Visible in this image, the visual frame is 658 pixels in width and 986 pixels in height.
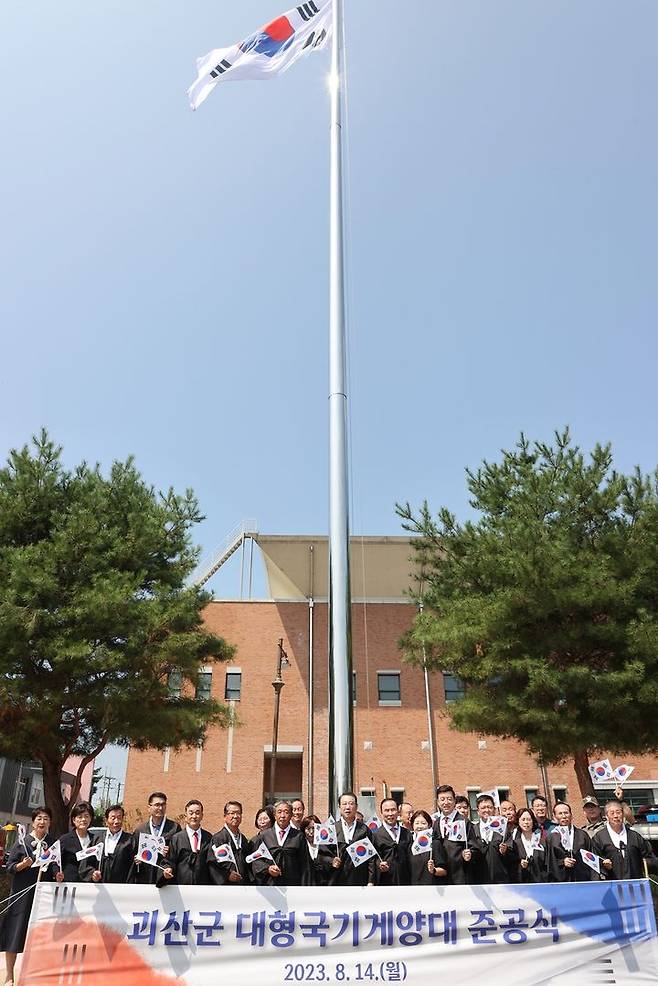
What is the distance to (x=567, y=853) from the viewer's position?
7867 mm

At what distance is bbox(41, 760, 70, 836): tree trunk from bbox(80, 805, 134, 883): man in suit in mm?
9710

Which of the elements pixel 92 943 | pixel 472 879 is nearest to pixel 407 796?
pixel 472 879

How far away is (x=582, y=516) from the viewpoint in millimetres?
16359

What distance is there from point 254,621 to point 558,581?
806 inches

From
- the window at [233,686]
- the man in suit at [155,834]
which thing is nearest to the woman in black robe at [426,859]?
the man in suit at [155,834]

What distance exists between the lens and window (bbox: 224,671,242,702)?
31517mm

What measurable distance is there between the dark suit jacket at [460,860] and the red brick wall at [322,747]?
854 inches

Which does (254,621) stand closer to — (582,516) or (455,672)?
→ (455,672)

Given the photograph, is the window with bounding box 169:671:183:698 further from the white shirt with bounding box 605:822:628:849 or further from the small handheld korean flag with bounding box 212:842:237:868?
the white shirt with bounding box 605:822:628:849

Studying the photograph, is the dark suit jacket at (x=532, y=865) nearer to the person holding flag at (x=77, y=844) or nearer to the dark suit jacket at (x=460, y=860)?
the dark suit jacket at (x=460, y=860)

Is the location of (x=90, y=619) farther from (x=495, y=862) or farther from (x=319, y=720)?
(x=319, y=720)

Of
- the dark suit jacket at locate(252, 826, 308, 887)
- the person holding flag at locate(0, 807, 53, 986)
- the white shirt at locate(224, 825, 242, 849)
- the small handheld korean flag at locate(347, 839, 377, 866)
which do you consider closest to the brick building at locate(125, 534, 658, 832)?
the person holding flag at locate(0, 807, 53, 986)

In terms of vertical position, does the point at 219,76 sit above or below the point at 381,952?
above

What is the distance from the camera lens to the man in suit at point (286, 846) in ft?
24.5
